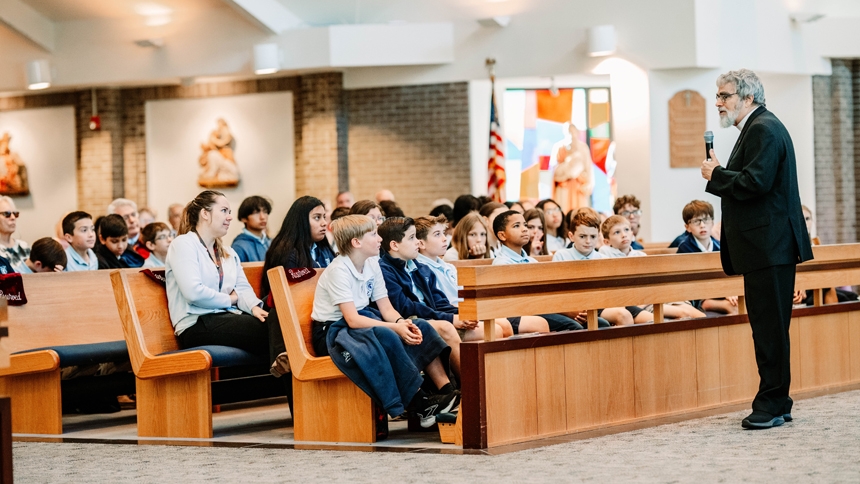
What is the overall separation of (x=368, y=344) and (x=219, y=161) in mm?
9635

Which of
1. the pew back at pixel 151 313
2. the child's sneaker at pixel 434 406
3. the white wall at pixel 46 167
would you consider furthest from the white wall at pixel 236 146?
the child's sneaker at pixel 434 406

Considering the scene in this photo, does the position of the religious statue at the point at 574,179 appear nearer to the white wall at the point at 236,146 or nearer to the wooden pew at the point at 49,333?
the white wall at the point at 236,146

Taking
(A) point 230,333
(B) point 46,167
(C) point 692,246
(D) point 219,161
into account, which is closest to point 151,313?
(A) point 230,333

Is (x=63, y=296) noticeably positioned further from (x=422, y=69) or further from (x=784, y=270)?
(x=422, y=69)

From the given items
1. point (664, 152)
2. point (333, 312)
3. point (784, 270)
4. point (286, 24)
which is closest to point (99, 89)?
point (286, 24)

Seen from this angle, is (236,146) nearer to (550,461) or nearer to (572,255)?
(572,255)

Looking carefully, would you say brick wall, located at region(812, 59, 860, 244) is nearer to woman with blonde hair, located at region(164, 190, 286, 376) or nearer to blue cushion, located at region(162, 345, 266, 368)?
woman with blonde hair, located at region(164, 190, 286, 376)

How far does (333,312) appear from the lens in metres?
6.05

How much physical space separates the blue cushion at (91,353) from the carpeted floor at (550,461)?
690mm

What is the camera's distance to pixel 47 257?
7797mm

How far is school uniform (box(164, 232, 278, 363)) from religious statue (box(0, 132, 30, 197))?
1043 centimetres

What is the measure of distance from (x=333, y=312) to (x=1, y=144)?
11812mm

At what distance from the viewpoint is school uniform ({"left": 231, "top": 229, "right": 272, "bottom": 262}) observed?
859cm

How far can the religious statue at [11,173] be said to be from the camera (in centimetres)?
1611
